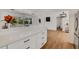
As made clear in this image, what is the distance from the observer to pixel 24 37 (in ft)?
3.90

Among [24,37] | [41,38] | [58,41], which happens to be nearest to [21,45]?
[24,37]

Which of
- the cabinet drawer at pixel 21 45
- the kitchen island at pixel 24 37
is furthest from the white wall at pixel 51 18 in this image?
the cabinet drawer at pixel 21 45

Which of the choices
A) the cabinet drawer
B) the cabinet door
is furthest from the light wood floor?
the cabinet drawer

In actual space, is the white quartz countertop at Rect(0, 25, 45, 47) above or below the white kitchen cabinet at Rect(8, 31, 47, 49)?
above

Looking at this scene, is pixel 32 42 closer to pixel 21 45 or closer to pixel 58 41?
pixel 21 45

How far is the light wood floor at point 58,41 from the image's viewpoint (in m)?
1.17

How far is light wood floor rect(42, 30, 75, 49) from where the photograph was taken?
3.83 ft

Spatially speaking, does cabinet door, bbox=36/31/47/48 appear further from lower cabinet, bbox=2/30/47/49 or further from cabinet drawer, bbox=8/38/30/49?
cabinet drawer, bbox=8/38/30/49

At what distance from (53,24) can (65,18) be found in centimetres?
13

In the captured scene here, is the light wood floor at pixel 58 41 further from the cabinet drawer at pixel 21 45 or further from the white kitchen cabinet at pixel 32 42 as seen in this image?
the cabinet drawer at pixel 21 45

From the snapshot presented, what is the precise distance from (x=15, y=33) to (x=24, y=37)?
0.34 feet

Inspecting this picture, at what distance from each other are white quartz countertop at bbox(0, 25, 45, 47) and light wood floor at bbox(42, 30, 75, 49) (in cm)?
13
